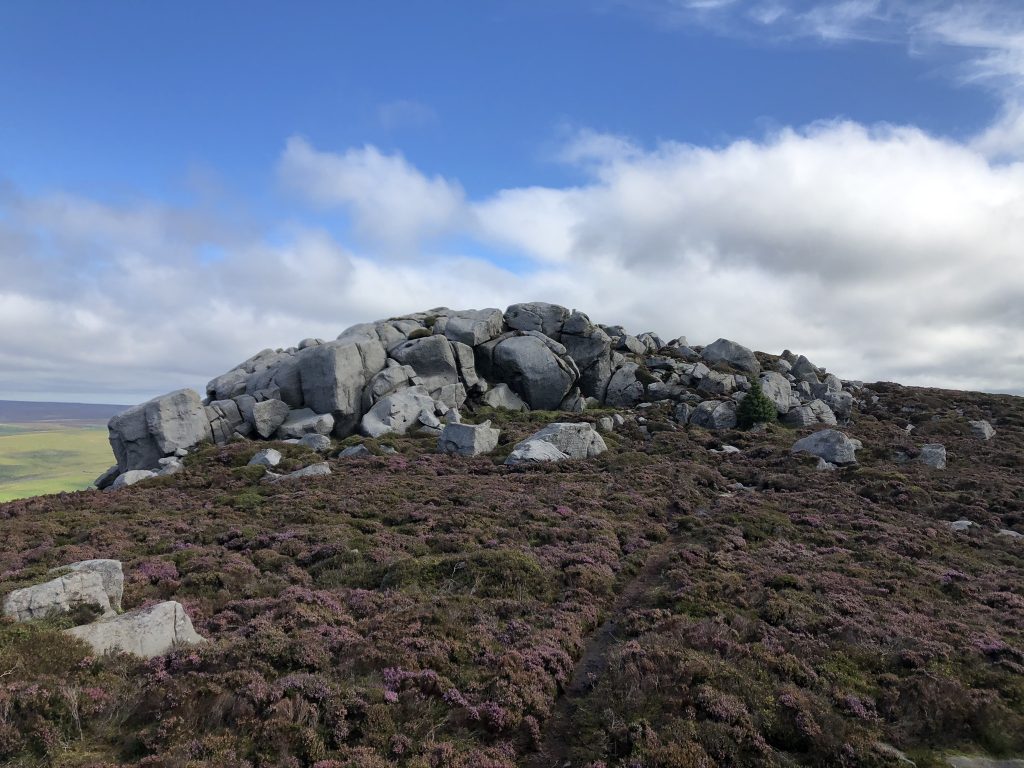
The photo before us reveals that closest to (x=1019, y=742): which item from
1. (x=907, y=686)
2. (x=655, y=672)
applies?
(x=907, y=686)

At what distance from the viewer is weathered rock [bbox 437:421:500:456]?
147 feet

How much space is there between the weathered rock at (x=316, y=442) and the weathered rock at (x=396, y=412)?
454cm

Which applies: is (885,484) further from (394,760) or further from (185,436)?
(185,436)

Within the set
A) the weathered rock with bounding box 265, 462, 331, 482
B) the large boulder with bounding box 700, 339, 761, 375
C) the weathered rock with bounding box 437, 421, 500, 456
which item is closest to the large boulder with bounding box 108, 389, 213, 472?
the weathered rock with bounding box 265, 462, 331, 482

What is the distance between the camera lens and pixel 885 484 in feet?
114

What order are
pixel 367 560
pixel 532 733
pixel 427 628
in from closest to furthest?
pixel 532 733 < pixel 427 628 < pixel 367 560

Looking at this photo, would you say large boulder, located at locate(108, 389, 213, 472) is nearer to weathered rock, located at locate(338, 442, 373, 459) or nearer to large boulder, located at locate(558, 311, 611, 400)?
weathered rock, located at locate(338, 442, 373, 459)

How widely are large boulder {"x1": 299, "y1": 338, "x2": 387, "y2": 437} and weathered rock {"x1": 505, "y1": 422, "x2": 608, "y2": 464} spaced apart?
19840mm

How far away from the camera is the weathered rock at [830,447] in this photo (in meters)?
42.6

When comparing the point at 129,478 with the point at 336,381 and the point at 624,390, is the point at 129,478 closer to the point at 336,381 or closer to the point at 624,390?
the point at 336,381

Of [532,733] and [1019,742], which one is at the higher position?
[1019,742]

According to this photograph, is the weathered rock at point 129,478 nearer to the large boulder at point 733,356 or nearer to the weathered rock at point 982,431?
the large boulder at point 733,356

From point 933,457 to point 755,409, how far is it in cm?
1755

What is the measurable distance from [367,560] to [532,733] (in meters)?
11.6
